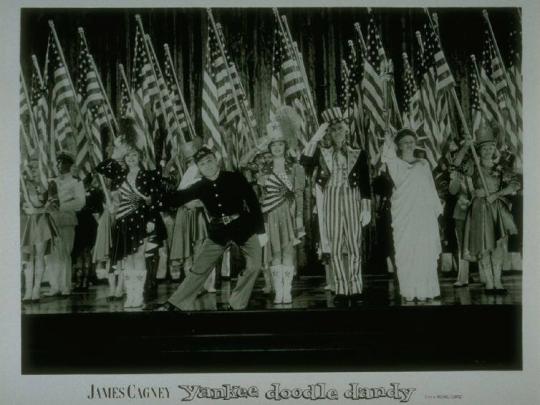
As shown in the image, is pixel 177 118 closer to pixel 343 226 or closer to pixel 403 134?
pixel 343 226

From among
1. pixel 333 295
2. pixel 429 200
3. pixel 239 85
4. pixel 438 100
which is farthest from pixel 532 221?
pixel 239 85

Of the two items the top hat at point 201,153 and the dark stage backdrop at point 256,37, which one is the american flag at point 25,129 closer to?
the dark stage backdrop at point 256,37

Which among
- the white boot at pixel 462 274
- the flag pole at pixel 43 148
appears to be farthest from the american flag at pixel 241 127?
the white boot at pixel 462 274

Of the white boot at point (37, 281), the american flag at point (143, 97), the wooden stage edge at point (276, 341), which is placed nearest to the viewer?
the wooden stage edge at point (276, 341)

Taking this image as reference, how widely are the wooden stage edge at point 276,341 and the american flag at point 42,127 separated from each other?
36.1 inches

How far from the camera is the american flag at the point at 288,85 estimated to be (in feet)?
16.3

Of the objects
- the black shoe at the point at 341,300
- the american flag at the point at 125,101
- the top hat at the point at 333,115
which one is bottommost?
the black shoe at the point at 341,300

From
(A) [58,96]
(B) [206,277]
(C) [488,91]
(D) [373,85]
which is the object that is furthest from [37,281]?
(C) [488,91]

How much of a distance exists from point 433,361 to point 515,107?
5.57 ft

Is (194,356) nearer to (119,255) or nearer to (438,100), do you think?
(119,255)

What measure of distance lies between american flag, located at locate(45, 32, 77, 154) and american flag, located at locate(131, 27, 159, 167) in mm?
403

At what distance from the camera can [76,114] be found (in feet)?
16.3

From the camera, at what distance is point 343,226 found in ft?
16.3

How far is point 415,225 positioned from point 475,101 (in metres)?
0.90
